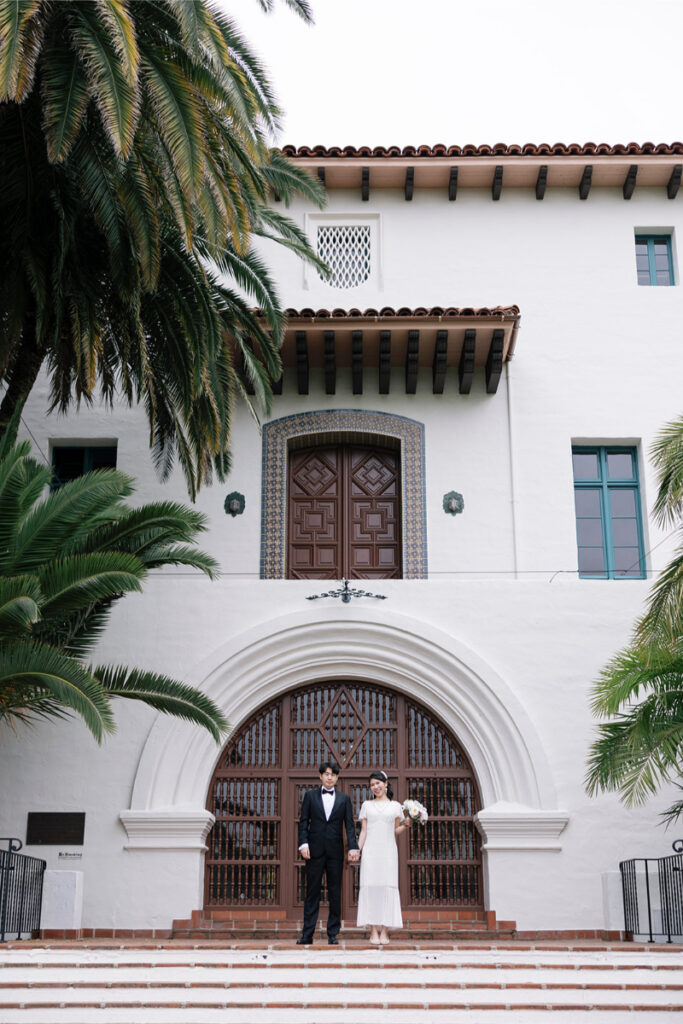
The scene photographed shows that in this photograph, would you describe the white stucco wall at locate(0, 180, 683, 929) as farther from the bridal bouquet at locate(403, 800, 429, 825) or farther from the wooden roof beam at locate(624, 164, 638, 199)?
the bridal bouquet at locate(403, 800, 429, 825)

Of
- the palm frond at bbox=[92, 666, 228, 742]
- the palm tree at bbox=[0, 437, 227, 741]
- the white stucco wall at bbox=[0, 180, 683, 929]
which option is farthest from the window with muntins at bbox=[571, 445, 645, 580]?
the palm frond at bbox=[92, 666, 228, 742]

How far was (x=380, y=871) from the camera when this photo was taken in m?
12.1

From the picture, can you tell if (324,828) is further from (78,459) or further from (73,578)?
(78,459)

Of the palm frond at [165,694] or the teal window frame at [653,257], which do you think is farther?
the teal window frame at [653,257]

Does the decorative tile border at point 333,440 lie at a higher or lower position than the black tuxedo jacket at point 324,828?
higher

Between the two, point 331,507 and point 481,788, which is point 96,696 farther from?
point 331,507

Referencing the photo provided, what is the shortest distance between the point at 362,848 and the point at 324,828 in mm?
453

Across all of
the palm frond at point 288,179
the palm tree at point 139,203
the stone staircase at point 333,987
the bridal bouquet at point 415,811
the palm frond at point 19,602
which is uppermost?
the palm frond at point 288,179

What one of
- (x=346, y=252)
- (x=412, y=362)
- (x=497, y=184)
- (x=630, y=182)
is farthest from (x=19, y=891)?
(x=630, y=182)

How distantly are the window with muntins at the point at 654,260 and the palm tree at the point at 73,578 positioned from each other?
842 cm

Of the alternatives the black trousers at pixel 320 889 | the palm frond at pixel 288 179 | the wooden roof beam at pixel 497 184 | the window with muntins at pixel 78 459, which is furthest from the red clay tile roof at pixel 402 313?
the black trousers at pixel 320 889

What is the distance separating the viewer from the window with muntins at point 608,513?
17.0 m

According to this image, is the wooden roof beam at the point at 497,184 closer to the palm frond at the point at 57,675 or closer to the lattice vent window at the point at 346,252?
the lattice vent window at the point at 346,252

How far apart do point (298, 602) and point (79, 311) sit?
4432 mm
